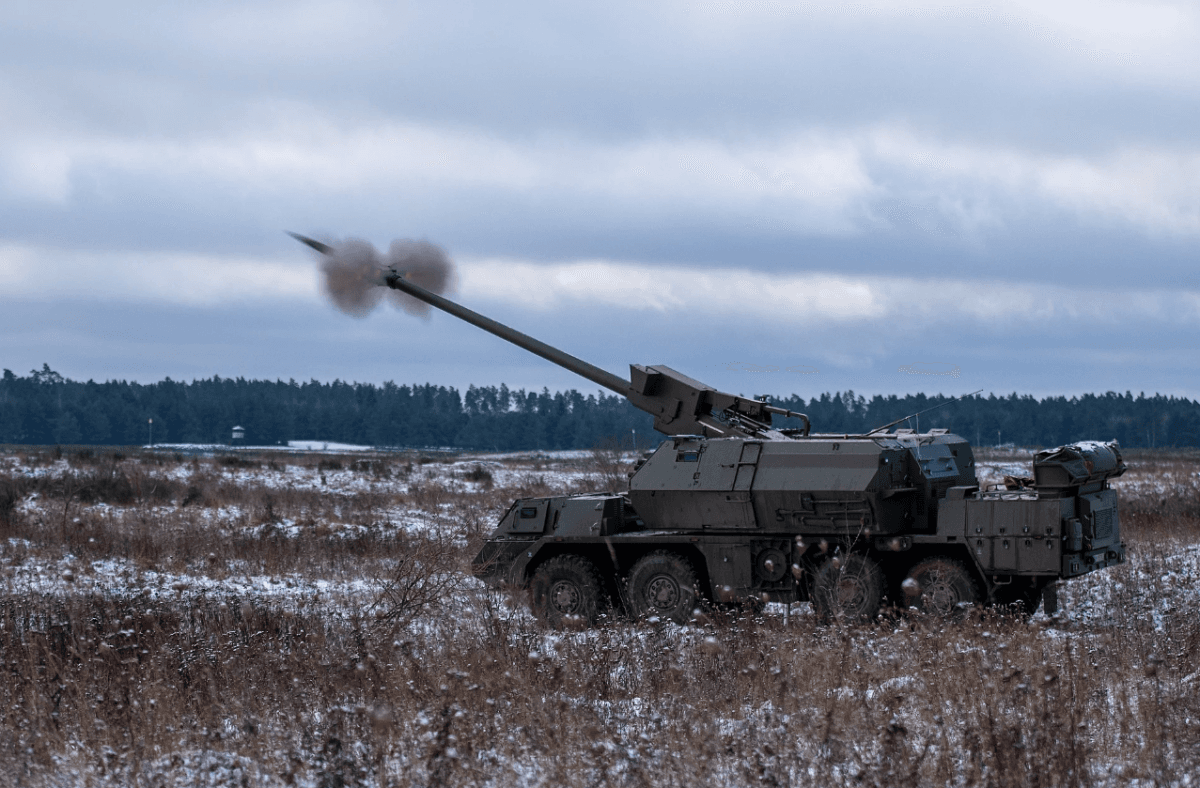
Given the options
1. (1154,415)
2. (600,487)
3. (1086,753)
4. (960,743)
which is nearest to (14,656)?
(960,743)

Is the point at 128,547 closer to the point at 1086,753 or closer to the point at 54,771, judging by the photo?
the point at 54,771

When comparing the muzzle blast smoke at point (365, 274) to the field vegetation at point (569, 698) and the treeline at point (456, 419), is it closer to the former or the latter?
the field vegetation at point (569, 698)

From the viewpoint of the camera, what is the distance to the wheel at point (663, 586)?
1334 cm

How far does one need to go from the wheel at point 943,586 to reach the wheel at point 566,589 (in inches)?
129

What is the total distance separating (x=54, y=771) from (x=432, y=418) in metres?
107

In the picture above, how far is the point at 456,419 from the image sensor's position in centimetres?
11531

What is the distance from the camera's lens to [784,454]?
13.3 metres

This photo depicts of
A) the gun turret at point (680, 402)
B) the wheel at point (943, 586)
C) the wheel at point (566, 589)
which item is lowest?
the wheel at point (566, 589)

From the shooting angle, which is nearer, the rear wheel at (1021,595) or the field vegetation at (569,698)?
the field vegetation at (569,698)

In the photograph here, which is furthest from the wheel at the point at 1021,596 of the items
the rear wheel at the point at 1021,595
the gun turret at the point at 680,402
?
the gun turret at the point at 680,402

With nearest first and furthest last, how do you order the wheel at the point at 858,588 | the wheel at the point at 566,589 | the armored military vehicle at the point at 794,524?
the armored military vehicle at the point at 794,524 → the wheel at the point at 858,588 → the wheel at the point at 566,589

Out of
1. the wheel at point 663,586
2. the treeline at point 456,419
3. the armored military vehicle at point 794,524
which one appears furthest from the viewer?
the treeline at point 456,419

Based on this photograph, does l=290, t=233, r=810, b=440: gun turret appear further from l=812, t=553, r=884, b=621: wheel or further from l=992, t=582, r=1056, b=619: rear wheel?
l=992, t=582, r=1056, b=619: rear wheel

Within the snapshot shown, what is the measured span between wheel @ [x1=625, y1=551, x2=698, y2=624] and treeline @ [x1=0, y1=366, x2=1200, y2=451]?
278 feet
